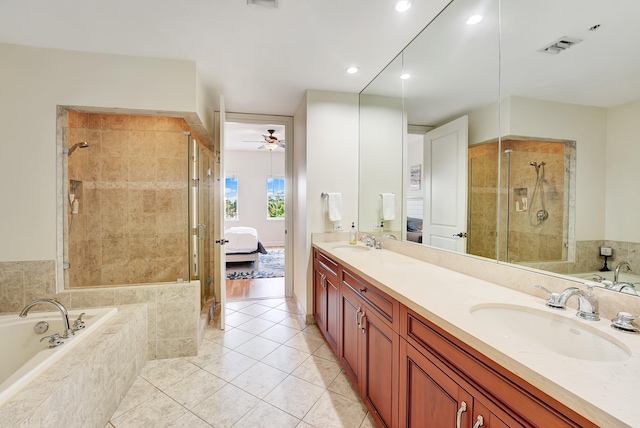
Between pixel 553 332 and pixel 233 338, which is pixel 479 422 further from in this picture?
pixel 233 338

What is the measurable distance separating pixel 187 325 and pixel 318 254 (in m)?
1.30

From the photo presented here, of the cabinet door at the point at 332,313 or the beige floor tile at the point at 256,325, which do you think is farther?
the beige floor tile at the point at 256,325

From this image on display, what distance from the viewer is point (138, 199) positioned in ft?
9.52

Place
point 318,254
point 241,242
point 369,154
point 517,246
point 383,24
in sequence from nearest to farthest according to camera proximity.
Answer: point 517,246 < point 383,24 < point 318,254 < point 369,154 < point 241,242

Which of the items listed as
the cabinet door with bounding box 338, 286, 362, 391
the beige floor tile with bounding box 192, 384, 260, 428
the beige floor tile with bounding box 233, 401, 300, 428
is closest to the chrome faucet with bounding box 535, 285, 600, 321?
the cabinet door with bounding box 338, 286, 362, 391

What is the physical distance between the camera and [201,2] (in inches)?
67.8

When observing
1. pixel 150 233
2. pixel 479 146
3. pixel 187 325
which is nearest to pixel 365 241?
pixel 479 146

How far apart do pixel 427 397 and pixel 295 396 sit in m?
1.11

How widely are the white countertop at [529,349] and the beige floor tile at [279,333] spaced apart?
58.8 inches

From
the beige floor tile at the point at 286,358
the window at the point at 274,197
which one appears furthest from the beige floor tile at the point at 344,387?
the window at the point at 274,197

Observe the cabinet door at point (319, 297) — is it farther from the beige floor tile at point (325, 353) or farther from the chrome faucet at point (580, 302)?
the chrome faucet at point (580, 302)

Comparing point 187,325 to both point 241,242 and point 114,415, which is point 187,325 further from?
point 241,242

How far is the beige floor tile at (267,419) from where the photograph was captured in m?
1.67

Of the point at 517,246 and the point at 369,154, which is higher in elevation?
the point at 369,154
